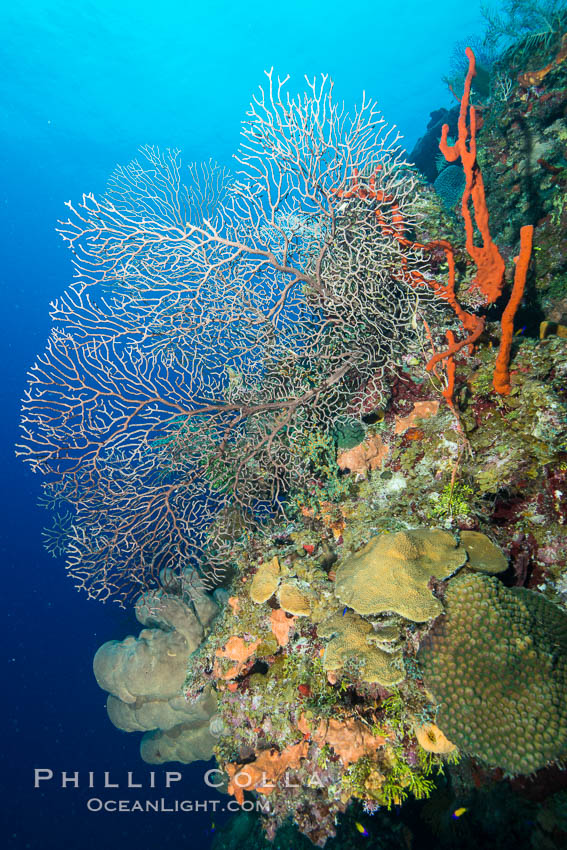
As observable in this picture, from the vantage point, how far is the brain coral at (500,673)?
6.90 feet

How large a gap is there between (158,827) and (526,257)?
64.0 ft

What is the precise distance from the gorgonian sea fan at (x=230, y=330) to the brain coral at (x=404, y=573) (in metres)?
1.55

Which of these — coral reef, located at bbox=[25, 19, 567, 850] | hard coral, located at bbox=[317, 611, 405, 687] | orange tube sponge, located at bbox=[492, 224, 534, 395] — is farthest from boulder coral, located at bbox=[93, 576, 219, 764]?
orange tube sponge, located at bbox=[492, 224, 534, 395]

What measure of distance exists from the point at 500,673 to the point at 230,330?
13.3ft

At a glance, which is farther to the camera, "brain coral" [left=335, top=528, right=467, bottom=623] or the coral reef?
"brain coral" [left=335, top=528, right=467, bottom=623]

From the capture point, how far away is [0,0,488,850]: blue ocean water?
50.7 feet

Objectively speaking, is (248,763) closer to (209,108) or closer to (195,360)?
(195,360)

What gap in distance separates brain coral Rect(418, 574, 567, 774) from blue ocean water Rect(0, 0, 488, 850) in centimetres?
1444

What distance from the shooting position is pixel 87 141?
4959 cm

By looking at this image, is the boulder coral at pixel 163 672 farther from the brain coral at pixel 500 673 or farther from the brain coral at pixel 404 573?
the brain coral at pixel 500 673

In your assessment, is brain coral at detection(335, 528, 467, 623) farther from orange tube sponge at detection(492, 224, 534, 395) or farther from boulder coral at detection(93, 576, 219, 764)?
boulder coral at detection(93, 576, 219, 764)

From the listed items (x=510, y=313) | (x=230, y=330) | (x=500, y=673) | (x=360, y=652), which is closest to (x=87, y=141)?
(x=230, y=330)

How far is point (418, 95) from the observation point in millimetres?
62844

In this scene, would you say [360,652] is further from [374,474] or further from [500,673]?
[374,474]
